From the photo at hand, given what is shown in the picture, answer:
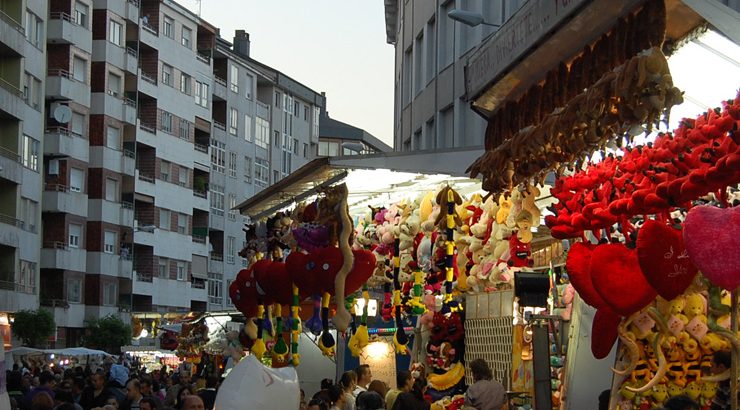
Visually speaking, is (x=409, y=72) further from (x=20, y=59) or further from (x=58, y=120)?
(x=58, y=120)

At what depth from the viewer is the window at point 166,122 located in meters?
71.8

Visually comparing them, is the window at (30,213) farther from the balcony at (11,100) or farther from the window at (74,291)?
the window at (74,291)

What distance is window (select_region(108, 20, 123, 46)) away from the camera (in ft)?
214

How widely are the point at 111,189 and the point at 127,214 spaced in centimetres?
200

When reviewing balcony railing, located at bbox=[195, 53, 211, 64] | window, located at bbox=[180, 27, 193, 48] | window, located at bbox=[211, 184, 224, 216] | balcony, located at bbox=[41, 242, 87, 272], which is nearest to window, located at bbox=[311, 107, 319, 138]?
window, located at bbox=[211, 184, 224, 216]

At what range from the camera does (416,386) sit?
50.6 feet

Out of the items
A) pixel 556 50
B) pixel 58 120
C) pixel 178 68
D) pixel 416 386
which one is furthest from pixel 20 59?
pixel 556 50

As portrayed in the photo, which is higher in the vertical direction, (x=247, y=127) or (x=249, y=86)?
(x=249, y=86)

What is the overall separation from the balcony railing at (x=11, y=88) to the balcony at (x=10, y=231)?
426 cm

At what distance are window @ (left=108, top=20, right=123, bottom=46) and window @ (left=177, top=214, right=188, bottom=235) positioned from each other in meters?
11.6

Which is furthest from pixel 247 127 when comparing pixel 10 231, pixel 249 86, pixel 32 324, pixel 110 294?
pixel 10 231

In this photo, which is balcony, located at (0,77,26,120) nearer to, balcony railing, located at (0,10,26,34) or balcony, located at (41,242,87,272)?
balcony railing, located at (0,10,26,34)

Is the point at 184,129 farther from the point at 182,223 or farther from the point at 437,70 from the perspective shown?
the point at 437,70

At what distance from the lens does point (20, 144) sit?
1886 inches
